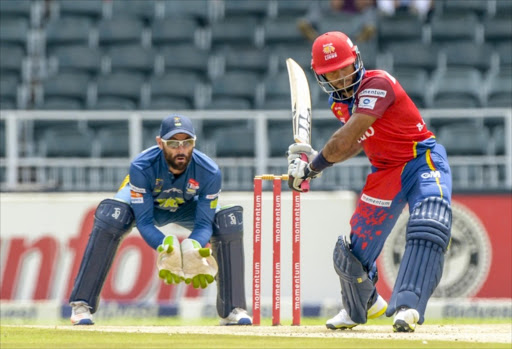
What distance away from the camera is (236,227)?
7727mm

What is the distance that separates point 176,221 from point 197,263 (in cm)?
102

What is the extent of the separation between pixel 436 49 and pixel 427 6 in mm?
890

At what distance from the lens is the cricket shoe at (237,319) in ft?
24.8

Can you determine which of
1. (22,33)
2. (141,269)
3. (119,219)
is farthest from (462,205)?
(22,33)

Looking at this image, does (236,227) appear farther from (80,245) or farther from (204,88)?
(204,88)

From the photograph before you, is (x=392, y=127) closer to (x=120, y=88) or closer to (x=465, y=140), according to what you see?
(x=465, y=140)

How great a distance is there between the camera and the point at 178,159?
725 centimetres

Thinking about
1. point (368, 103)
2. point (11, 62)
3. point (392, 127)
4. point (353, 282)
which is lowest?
point (353, 282)

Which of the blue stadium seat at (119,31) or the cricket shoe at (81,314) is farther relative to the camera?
the blue stadium seat at (119,31)

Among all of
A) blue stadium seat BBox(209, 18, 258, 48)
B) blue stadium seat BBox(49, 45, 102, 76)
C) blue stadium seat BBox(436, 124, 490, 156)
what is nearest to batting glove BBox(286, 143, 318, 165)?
blue stadium seat BBox(436, 124, 490, 156)

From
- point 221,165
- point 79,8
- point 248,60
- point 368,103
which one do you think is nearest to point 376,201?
point 368,103

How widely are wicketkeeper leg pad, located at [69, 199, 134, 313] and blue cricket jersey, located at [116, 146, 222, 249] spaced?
128 mm

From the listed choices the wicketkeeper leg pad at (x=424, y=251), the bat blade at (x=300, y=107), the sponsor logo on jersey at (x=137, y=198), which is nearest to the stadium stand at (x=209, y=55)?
the bat blade at (x=300, y=107)

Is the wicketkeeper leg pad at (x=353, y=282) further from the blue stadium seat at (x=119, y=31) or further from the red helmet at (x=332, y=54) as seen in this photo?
the blue stadium seat at (x=119, y=31)
